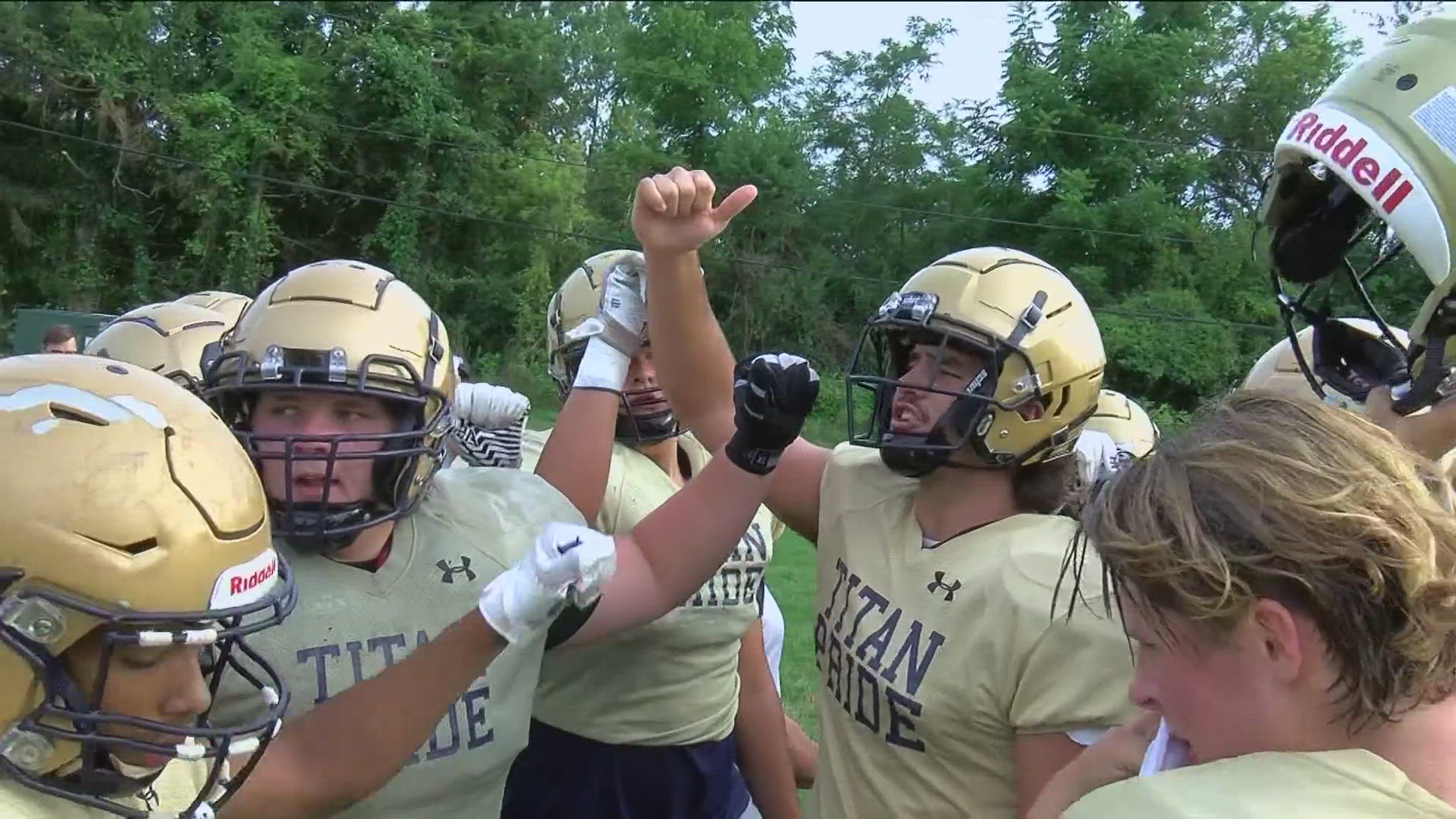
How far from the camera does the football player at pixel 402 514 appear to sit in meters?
2.19

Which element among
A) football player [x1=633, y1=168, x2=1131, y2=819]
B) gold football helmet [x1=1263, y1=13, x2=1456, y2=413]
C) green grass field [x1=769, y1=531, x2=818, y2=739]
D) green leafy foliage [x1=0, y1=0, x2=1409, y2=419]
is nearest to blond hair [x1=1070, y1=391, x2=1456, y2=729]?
football player [x1=633, y1=168, x2=1131, y2=819]

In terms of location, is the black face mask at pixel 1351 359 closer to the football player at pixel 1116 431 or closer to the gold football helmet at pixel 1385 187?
the gold football helmet at pixel 1385 187

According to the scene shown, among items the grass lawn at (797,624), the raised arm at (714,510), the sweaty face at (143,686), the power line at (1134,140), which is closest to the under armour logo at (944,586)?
the raised arm at (714,510)

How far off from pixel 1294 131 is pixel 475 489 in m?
1.98

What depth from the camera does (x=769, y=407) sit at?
2344mm

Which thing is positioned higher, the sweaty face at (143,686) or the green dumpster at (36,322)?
the sweaty face at (143,686)

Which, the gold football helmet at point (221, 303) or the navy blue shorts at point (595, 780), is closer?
the navy blue shorts at point (595, 780)

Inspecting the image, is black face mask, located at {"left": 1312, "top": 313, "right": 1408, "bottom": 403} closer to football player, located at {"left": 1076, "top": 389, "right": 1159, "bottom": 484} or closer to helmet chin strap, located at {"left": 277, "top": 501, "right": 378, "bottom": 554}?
football player, located at {"left": 1076, "top": 389, "right": 1159, "bottom": 484}

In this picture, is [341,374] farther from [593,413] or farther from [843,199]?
[843,199]

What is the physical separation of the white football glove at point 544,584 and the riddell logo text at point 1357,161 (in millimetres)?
1685

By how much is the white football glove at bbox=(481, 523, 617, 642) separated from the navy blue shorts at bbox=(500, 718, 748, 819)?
130cm

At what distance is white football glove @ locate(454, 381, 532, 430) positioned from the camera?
337 centimetres

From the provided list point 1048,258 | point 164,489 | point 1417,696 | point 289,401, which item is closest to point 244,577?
point 164,489

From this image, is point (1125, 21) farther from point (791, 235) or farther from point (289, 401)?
point (289, 401)
